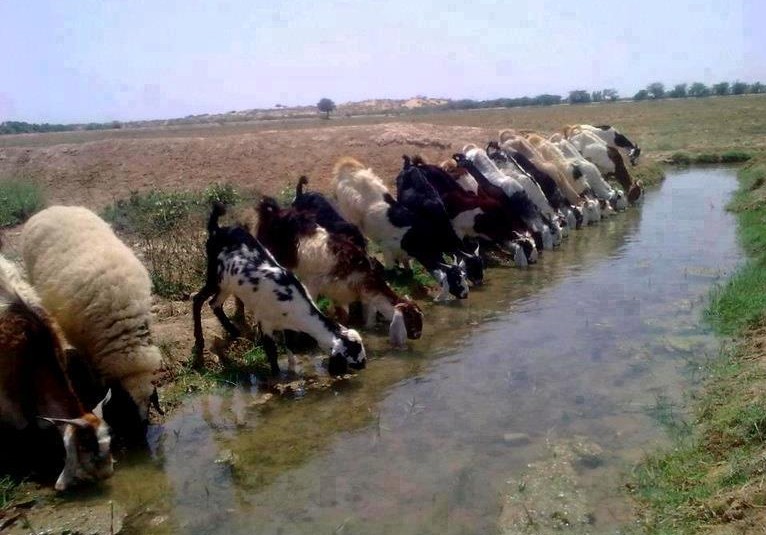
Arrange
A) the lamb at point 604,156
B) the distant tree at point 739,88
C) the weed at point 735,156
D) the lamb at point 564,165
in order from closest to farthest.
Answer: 1. the lamb at point 564,165
2. the lamb at point 604,156
3. the weed at point 735,156
4. the distant tree at point 739,88

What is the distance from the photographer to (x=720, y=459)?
5.28 meters

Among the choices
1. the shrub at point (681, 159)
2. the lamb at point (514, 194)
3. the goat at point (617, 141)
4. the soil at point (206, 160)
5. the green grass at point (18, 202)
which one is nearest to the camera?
the green grass at point (18, 202)

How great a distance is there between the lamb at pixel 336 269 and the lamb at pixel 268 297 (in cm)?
99

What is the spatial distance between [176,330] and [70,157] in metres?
12.9

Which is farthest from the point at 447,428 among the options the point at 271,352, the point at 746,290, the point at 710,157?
the point at 710,157

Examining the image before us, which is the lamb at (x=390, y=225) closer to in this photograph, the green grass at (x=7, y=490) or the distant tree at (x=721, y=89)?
the green grass at (x=7, y=490)

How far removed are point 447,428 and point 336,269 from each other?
10.7 ft

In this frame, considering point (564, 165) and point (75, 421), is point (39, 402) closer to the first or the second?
point (75, 421)

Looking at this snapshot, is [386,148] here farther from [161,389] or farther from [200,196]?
[161,389]

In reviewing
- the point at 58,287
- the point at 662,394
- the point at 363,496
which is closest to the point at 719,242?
the point at 662,394

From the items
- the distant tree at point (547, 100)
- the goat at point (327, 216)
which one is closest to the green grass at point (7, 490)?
the goat at point (327, 216)

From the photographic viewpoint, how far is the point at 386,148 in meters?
21.2

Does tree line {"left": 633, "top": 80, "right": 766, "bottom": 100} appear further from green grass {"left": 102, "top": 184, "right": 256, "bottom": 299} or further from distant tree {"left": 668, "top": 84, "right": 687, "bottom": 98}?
green grass {"left": 102, "top": 184, "right": 256, "bottom": 299}

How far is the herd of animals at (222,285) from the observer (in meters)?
5.94
